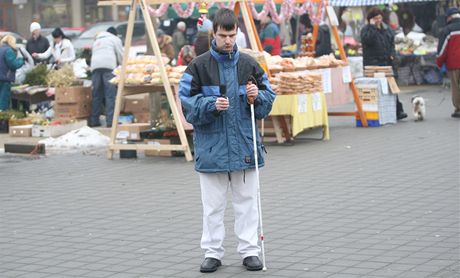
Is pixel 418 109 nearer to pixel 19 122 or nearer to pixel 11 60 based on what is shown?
pixel 19 122

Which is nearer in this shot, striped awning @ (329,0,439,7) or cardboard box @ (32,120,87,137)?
cardboard box @ (32,120,87,137)

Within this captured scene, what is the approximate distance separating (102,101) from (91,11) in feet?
90.7

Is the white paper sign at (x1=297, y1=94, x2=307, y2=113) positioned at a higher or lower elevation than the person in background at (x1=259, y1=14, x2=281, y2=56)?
lower

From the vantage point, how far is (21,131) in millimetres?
16953

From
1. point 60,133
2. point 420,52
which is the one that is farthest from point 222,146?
point 420,52

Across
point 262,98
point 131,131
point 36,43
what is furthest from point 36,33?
point 262,98

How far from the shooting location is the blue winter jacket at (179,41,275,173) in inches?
284

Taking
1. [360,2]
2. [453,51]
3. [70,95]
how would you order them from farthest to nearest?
[360,2] → [70,95] → [453,51]

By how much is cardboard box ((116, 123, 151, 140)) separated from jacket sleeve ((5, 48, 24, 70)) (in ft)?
15.1

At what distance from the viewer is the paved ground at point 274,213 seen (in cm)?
759

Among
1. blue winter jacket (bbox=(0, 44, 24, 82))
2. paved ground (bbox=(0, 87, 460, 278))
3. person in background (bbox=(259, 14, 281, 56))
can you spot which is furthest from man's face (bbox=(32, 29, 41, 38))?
paved ground (bbox=(0, 87, 460, 278))

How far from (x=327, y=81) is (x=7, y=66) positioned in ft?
19.3

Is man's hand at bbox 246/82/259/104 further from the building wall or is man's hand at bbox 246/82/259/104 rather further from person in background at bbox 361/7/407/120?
the building wall

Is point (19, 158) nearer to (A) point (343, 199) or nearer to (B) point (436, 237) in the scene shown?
(A) point (343, 199)
